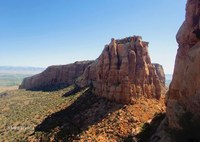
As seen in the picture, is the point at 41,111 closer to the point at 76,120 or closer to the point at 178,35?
the point at 76,120

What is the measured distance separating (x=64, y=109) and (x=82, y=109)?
7504 millimetres

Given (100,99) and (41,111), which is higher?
(100,99)

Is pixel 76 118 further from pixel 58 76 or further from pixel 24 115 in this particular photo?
pixel 58 76

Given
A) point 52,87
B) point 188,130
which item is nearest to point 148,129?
point 188,130

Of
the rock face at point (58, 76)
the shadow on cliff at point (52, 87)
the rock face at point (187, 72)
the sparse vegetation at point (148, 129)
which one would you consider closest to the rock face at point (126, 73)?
the sparse vegetation at point (148, 129)

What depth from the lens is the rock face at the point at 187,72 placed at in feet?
120

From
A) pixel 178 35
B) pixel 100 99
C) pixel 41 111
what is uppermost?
pixel 178 35

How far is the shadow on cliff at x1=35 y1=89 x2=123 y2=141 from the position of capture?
58.9 meters

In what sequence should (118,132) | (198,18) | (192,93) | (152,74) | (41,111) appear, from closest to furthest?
(192,93)
(198,18)
(118,132)
(152,74)
(41,111)

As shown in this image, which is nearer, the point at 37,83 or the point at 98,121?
the point at 98,121

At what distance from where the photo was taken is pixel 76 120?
62.3 m

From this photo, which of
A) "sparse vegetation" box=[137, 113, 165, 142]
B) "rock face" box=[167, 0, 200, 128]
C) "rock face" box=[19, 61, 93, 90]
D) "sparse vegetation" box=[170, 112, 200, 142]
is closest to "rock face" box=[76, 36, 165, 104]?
"sparse vegetation" box=[137, 113, 165, 142]

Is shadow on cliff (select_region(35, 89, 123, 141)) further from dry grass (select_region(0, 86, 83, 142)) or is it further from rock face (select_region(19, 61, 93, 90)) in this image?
rock face (select_region(19, 61, 93, 90))

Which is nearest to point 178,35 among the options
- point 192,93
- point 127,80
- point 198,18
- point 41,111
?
point 198,18
